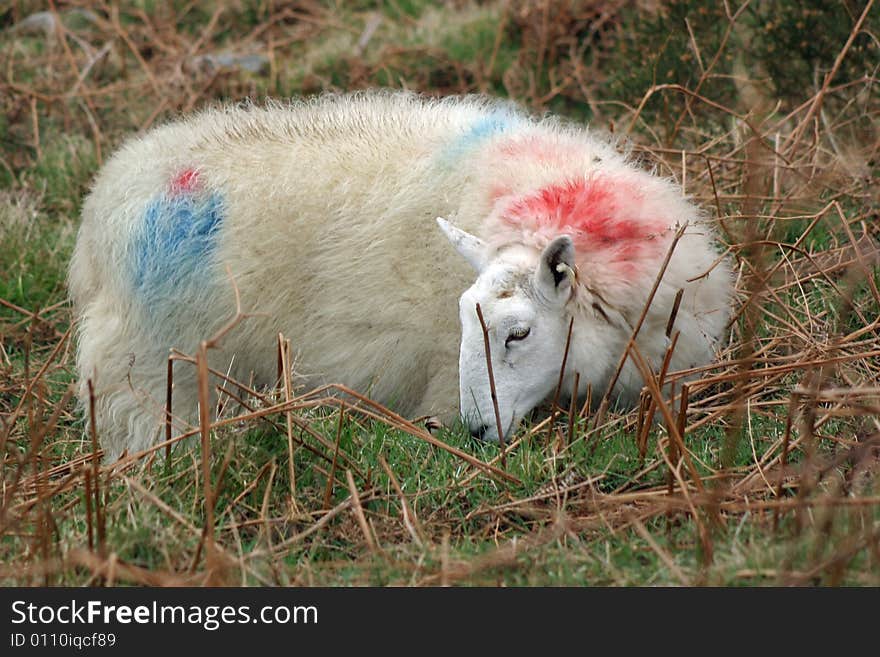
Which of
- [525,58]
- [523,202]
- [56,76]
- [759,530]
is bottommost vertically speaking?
[56,76]

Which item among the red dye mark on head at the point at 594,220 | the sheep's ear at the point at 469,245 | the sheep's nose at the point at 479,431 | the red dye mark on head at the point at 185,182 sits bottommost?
the sheep's nose at the point at 479,431

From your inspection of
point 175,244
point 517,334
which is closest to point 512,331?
point 517,334

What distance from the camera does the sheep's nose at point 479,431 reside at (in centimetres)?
392

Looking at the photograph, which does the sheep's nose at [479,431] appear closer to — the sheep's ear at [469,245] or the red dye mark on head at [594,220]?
the sheep's ear at [469,245]

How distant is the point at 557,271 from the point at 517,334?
0.78 ft

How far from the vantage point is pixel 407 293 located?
4273 millimetres

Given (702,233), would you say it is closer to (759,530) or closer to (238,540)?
(759,530)

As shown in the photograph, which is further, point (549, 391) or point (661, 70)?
point (661, 70)

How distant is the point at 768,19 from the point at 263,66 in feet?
10.9

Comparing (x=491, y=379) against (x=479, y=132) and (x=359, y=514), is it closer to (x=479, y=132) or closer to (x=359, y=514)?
(x=359, y=514)

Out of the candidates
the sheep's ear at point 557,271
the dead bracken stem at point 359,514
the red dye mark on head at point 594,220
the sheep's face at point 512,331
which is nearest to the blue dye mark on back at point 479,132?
the red dye mark on head at point 594,220

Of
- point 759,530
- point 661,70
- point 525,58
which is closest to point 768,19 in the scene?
point 661,70

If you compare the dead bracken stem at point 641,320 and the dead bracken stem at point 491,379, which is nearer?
the dead bracken stem at point 491,379

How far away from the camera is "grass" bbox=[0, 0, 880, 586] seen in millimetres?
3215
